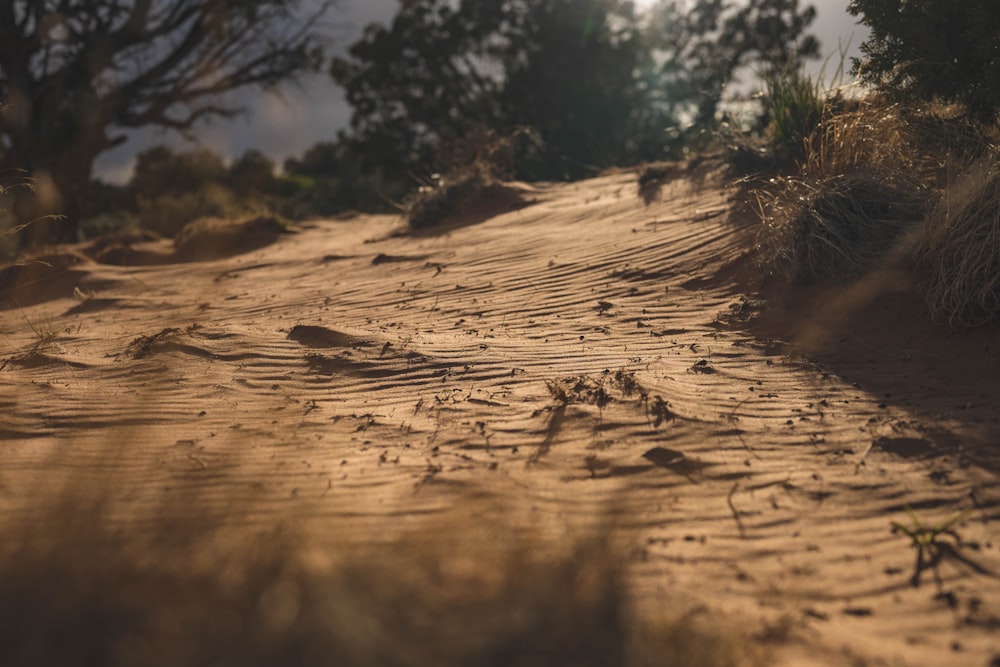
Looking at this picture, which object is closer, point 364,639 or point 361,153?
point 364,639

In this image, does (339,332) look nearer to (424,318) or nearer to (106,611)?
(424,318)

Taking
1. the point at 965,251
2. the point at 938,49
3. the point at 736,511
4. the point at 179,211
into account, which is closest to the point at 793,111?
the point at 938,49

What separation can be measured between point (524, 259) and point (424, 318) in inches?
65.9

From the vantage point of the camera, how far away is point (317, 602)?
2586 millimetres

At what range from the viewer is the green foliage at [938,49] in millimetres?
6078

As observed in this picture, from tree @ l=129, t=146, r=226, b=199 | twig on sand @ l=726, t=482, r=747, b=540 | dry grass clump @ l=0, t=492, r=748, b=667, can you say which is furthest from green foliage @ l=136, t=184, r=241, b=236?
twig on sand @ l=726, t=482, r=747, b=540

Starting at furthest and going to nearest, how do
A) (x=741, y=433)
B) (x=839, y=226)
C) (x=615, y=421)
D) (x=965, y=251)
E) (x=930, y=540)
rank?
(x=839, y=226)
(x=965, y=251)
(x=615, y=421)
(x=741, y=433)
(x=930, y=540)

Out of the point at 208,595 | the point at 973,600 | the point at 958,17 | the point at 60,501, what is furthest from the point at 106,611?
the point at 958,17

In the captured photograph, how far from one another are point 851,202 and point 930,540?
12.3ft

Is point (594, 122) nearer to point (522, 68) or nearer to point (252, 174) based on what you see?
point (522, 68)

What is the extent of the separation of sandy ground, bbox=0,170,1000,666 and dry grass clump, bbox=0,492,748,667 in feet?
0.57

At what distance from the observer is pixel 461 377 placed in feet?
16.4

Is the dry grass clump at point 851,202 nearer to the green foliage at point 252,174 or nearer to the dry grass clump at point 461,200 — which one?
the dry grass clump at point 461,200

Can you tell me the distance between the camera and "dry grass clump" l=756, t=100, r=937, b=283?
5.90 metres
